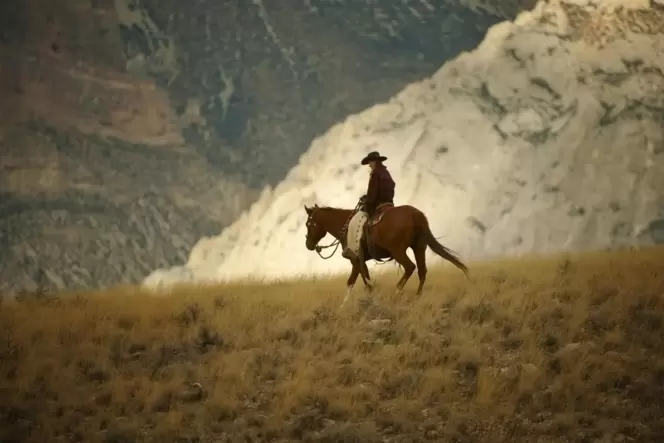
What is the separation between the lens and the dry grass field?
14.0 ft

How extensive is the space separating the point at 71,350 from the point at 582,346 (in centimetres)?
355

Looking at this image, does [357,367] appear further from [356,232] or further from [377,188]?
[377,188]

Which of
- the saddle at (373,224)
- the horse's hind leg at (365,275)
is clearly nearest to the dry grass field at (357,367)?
the horse's hind leg at (365,275)

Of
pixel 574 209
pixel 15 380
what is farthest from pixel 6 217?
pixel 574 209

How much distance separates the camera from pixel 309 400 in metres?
4.47

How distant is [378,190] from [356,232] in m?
0.42

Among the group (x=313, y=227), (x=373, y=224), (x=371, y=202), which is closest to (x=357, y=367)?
(x=373, y=224)

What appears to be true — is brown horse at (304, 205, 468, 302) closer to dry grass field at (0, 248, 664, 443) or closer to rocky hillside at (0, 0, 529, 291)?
dry grass field at (0, 248, 664, 443)

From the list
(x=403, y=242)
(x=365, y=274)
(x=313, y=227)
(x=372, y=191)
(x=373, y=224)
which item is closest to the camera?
(x=403, y=242)

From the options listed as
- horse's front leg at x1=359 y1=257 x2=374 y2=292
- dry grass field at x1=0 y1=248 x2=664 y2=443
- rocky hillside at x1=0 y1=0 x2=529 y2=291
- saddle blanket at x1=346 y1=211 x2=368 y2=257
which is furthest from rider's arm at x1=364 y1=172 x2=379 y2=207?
rocky hillside at x1=0 y1=0 x2=529 y2=291

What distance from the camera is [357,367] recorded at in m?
4.74

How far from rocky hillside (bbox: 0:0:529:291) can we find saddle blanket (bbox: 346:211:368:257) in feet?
9.61

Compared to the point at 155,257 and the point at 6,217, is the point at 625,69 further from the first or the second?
the point at 6,217

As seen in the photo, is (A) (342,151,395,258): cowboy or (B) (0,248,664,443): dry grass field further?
(A) (342,151,395,258): cowboy
